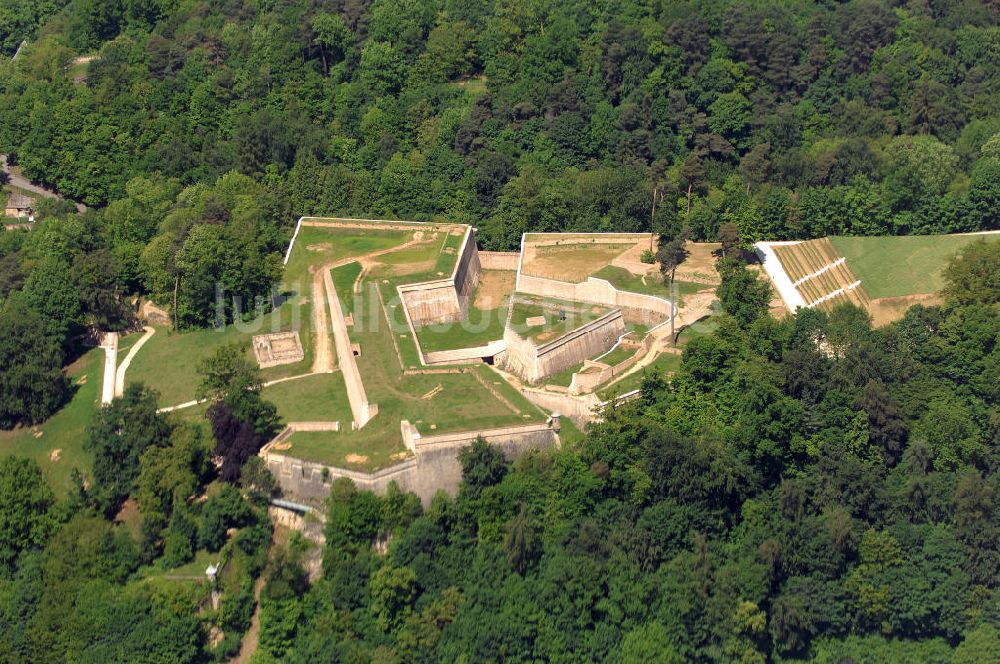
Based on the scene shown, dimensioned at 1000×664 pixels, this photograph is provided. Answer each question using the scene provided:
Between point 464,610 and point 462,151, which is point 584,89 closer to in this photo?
point 462,151

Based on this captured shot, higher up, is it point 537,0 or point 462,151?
point 537,0

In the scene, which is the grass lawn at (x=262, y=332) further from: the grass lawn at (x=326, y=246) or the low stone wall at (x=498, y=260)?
the low stone wall at (x=498, y=260)

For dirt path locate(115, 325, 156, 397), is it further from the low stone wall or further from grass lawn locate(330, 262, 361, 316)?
the low stone wall

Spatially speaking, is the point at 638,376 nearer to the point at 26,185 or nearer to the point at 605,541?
the point at 605,541

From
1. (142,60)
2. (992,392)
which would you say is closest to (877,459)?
(992,392)

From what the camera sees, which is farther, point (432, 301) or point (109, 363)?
point (109, 363)

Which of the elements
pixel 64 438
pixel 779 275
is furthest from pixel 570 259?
pixel 64 438

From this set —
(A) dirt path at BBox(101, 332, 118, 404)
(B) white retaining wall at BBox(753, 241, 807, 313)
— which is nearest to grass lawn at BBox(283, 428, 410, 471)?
(A) dirt path at BBox(101, 332, 118, 404)
